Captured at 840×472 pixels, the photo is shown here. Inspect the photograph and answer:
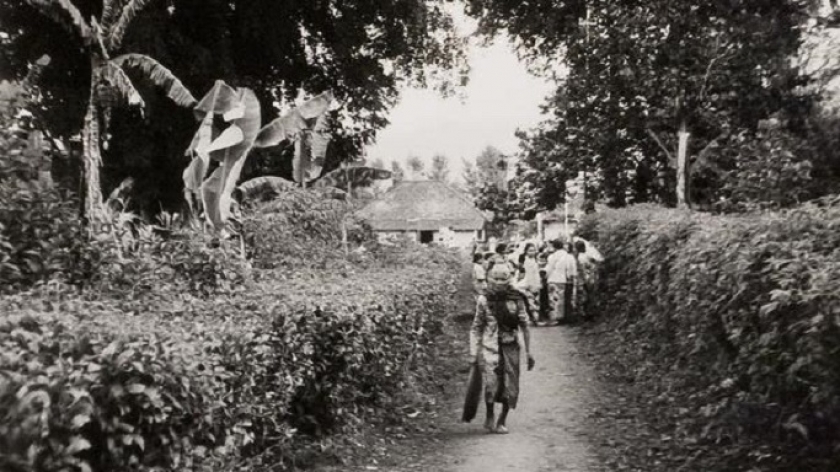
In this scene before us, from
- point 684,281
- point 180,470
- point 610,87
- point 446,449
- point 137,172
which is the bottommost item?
point 446,449

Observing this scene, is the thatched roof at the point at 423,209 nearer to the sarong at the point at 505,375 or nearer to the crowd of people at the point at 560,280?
the crowd of people at the point at 560,280

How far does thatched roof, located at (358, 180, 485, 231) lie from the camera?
62.9 metres

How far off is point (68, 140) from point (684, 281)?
→ 1353 cm

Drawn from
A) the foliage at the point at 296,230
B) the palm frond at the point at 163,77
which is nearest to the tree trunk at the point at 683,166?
the foliage at the point at 296,230

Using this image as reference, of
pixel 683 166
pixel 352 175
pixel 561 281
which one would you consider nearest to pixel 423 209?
pixel 683 166

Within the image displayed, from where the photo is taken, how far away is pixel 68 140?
18031 mm

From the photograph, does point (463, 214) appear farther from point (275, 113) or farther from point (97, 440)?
point (97, 440)

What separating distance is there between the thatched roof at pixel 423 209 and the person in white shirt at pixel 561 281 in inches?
1670

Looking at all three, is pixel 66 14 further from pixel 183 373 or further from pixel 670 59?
pixel 670 59

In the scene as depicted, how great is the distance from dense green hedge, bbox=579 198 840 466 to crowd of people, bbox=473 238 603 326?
727cm

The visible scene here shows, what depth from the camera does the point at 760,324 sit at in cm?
673

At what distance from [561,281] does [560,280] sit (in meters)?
0.06

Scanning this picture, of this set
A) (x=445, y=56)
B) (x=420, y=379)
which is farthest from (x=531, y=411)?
(x=445, y=56)

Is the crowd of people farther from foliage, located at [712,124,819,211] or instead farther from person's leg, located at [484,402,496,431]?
person's leg, located at [484,402,496,431]
